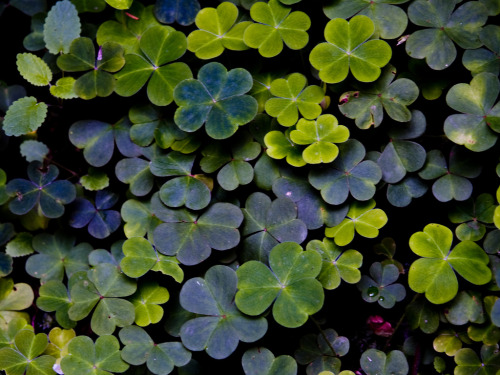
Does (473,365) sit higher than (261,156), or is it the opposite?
(261,156)

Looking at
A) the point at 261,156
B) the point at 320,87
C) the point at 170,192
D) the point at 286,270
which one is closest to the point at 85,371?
the point at 170,192

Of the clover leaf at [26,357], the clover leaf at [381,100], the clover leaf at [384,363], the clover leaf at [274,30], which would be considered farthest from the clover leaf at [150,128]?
the clover leaf at [384,363]

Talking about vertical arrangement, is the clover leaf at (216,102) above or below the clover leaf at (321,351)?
above

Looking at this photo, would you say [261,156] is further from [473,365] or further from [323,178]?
[473,365]

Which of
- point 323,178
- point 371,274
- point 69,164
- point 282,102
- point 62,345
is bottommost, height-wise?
point 62,345

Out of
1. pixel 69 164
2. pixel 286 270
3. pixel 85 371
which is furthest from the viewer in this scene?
pixel 69 164

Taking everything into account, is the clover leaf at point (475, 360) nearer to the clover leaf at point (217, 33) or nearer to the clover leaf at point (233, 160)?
the clover leaf at point (233, 160)

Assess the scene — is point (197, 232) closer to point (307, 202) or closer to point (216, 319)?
point (216, 319)
